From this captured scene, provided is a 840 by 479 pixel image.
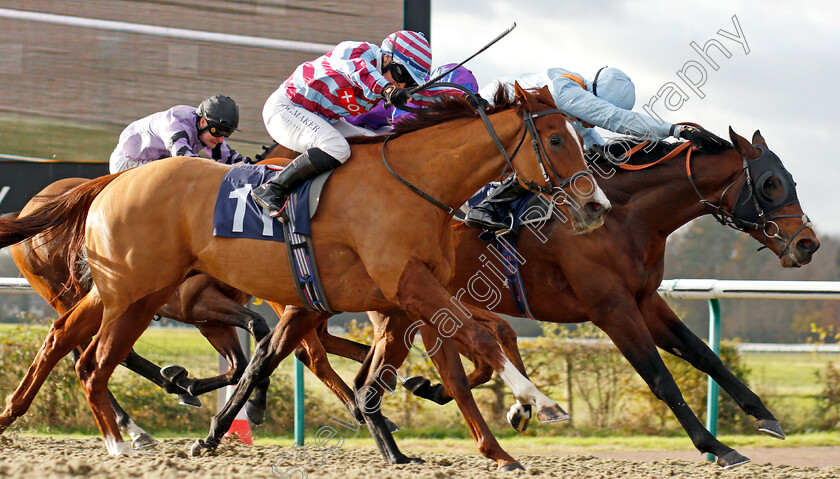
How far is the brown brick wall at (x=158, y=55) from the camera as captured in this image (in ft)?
17.4

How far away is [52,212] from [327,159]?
147cm

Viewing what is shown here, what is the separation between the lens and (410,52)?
3.72m

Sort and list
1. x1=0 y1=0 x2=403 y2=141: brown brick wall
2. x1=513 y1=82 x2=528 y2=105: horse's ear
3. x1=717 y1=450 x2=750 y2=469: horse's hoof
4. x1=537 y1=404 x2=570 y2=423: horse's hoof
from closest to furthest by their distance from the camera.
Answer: x1=537 y1=404 x2=570 y2=423: horse's hoof < x1=513 y1=82 x2=528 y2=105: horse's ear < x1=717 y1=450 x2=750 y2=469: horse's hoof < x1=0 y1=0 x2=403 y2=141: brown brick wall

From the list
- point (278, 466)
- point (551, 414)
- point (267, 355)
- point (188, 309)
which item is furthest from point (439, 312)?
point (188, 309)

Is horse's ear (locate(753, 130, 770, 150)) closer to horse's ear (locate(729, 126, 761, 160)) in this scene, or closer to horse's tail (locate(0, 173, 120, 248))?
horse's ear (locate(729, 126, 761, 160))

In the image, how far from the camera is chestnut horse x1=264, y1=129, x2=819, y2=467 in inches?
150

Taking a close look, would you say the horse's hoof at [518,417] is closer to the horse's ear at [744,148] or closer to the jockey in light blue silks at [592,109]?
the jockey in light blue silks at [592,109]

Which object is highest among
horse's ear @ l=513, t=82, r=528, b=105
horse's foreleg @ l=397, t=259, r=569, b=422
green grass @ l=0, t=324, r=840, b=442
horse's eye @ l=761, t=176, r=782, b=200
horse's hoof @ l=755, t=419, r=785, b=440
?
horse's ear @ l=513, t=82, r=528, b=105

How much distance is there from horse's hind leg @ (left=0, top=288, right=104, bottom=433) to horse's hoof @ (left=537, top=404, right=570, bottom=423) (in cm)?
207

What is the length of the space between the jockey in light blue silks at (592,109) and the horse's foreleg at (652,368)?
641 millimetres

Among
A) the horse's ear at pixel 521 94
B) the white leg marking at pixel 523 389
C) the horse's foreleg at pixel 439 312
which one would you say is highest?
the horse's ear at pixel 521 94

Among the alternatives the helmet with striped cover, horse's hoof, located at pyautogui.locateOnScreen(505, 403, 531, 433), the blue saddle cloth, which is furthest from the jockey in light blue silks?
the blue saddle cloth

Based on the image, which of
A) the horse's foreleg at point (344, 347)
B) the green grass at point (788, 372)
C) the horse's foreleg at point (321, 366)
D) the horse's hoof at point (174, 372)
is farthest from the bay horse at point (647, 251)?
the green grass at point (788, 372)

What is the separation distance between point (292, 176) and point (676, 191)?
174cm
